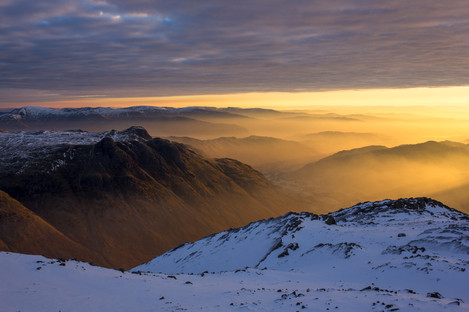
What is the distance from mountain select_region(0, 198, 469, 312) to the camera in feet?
76.8

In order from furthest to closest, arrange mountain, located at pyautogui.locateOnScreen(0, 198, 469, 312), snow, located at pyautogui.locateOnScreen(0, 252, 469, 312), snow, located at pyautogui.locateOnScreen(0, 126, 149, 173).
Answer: snow, located at pyautogui.locateOnScreen(0, 126, 149, 173)
mountain, located at pyautogui.locateOnScreen(0, 198, 469, 312)
snow, located at pyautogui.locateOnScreen(0, 252, 469, 312)

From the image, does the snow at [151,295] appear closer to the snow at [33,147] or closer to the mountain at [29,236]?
the mountain at [29,236]

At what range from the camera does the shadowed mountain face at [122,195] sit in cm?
12369

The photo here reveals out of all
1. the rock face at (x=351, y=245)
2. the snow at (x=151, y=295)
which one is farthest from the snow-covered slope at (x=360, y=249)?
the snow at (x=151, y=295)

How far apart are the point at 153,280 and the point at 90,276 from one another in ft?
19.1

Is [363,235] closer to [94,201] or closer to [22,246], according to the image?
[22,246]

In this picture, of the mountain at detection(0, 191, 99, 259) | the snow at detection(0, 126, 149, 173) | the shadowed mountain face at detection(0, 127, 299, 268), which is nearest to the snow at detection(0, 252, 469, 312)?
the mountain at detection(0, 191, 99, 259)

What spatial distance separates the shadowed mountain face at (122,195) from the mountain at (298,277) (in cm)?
7064

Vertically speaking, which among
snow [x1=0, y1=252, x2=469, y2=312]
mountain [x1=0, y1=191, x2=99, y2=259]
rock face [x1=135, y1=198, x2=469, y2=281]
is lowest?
mountain [x1=0, y1=191, x2=99, y2=259]

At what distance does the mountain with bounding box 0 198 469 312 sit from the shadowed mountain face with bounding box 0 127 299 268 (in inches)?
2781

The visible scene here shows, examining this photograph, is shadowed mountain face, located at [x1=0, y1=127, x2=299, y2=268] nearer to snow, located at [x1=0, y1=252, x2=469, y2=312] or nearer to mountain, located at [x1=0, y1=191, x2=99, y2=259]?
mountain, located at [x1=0, y1=191, x2=99, y2=259]

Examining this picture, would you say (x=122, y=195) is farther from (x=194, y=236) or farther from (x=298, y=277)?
(x=298, y=277)

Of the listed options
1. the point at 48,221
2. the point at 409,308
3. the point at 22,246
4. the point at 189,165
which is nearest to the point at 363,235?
the point at 409,308

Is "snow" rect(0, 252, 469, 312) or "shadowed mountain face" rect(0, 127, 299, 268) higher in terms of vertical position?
"snow" rect(0, 252, 469, 312)
